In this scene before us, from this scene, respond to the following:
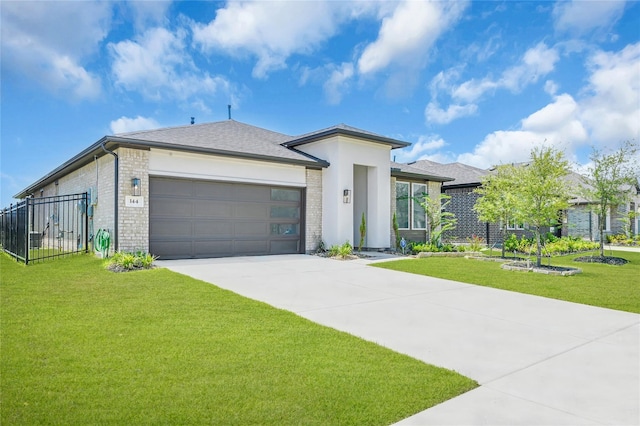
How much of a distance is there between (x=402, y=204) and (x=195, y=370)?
1443cm

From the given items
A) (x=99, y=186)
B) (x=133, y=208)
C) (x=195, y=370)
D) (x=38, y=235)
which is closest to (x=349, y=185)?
(x=133, y=208)

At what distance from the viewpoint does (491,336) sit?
452 centimetres

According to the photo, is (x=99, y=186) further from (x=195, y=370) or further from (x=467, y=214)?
(x=467, y=214)

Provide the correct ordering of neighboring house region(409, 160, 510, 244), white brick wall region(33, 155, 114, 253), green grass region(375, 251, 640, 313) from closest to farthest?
green grass region(375, 251, 640, 313) → white brick wall region(33, 155, 114, 253) → neighboring house region(409, 160, 510, 244)

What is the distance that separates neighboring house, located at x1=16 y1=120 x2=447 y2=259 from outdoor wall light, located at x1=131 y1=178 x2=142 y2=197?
0.03 meters

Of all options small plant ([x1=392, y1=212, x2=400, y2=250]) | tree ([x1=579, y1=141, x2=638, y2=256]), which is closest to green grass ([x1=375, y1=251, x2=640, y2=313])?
tree ([x1=579, y1=141, x2=638, y2=256])

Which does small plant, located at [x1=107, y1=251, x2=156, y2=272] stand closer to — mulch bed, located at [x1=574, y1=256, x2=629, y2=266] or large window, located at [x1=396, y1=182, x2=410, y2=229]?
large window, located at [x1=396, y1=182, x2=410, y2=229]

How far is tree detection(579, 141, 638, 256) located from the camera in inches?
525

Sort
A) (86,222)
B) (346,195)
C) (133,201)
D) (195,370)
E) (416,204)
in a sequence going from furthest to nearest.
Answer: (416,204)
(346,195)
(86,222)
(133,201)
(195,370)

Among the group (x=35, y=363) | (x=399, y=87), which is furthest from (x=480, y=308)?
(x=399, y=87)

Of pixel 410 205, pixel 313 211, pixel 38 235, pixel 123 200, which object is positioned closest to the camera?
pixel 123 200

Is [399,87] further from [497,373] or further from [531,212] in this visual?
[497,373]

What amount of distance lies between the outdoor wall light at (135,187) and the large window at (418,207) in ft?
36.5

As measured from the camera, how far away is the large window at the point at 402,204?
54.4 feet
